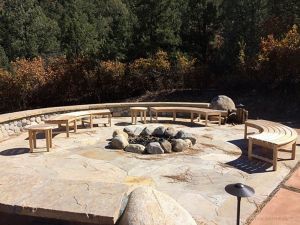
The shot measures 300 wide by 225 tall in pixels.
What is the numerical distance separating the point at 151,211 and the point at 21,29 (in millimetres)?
20735

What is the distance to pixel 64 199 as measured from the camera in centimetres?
349

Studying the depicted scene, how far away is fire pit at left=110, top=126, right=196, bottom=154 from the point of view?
7566 millimetres

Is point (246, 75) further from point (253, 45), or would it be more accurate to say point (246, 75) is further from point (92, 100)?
point (92, 100)

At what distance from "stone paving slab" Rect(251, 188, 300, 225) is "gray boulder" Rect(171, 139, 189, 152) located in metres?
2.61

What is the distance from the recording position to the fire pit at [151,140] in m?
7.57

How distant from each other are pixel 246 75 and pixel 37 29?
13820mm

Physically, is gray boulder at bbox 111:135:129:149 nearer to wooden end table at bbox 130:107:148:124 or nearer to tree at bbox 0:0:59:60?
wooden end table at bbox 130:107:148:124

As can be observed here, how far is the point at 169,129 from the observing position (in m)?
8.50

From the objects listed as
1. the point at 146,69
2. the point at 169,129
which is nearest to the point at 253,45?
the point at 146,69

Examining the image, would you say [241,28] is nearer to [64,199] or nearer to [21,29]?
[21,29]

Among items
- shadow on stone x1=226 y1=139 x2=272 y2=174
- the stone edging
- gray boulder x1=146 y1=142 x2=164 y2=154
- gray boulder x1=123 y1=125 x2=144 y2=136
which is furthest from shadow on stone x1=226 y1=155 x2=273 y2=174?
the stone edging

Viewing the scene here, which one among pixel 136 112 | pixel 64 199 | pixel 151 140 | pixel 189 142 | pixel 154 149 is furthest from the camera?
pixel 136 112

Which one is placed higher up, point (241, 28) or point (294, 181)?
point (241, 28)

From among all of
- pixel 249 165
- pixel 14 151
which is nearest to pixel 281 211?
pixel 249 165
